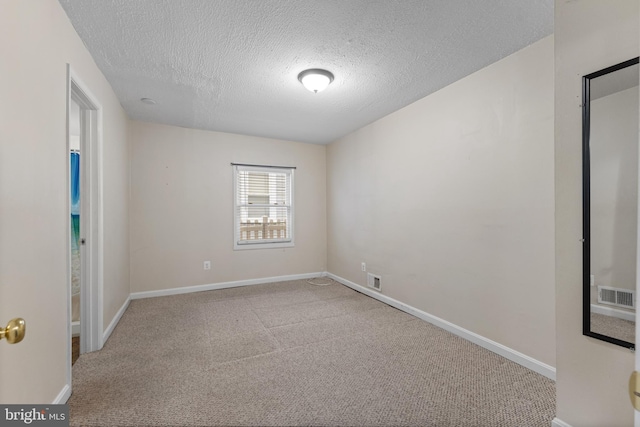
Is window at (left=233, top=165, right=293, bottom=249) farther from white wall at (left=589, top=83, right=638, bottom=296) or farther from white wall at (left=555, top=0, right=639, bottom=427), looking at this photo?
white wall at (left=589, top=83, right=638, bottom=296)

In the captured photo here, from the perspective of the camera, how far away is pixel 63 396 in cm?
168

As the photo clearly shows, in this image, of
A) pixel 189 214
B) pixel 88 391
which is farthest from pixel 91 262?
pixel 189 214

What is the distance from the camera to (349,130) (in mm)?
4219

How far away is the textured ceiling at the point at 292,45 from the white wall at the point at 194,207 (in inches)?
36.0

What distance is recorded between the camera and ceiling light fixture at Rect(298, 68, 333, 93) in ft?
8.00

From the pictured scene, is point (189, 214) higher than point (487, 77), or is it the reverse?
point (487, 77)

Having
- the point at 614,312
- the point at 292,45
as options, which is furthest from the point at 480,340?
the point at 292,45

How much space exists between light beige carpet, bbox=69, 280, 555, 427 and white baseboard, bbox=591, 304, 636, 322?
28.7 inches

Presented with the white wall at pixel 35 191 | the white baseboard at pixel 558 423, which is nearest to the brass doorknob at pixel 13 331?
the white wall at pixel 35 191

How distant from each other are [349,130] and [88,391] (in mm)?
3900

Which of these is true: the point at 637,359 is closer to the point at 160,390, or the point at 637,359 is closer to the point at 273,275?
the point at 160,390

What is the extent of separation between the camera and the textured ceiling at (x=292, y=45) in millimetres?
1732

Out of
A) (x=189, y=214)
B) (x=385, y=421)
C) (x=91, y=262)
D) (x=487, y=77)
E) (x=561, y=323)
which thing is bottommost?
(x=385, y=421)

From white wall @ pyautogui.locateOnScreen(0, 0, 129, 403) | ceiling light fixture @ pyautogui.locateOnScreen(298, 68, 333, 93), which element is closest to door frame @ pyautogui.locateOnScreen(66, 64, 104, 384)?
white wall @ pyautogui.locateOnScreen(0, 0, 129, 403)
